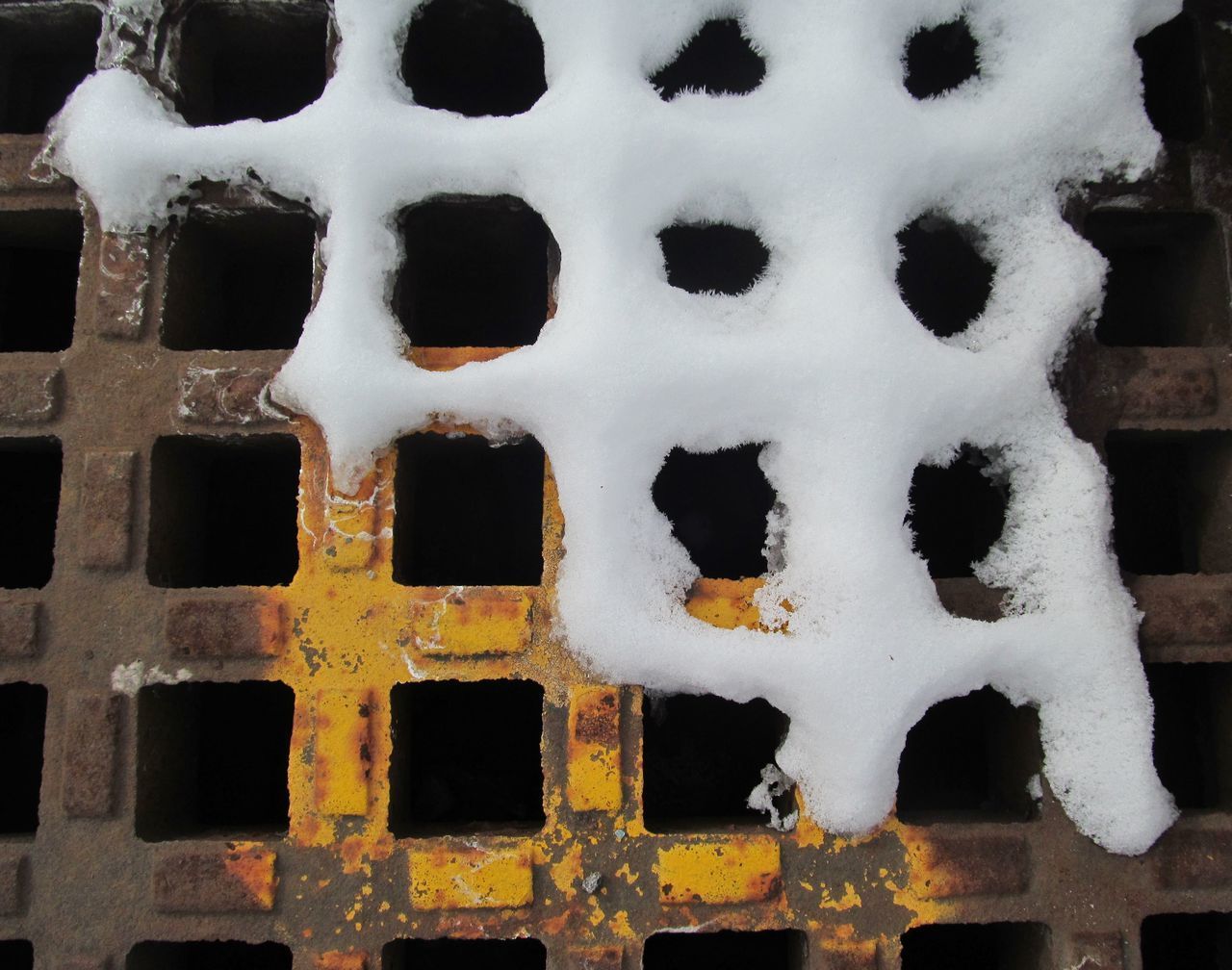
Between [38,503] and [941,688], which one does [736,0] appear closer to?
[941,688]

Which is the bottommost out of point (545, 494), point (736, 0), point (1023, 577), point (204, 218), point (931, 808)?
point (931, 808)

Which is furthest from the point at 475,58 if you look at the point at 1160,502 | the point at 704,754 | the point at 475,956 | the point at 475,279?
the point at 475,956

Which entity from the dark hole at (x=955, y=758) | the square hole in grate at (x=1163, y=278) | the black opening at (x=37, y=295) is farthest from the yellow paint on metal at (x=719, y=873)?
the black opening at (x=37, y=295)

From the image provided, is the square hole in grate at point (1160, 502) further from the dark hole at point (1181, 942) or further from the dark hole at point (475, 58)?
the dark hole at point (475, 58)

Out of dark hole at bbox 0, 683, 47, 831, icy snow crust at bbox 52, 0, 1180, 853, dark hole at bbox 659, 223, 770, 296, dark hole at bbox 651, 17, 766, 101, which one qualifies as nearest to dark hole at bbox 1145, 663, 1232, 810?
icy snow crust at bbox 52, 0, 1180, 853

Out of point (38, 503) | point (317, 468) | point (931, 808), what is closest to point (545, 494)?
point (317, 468)
